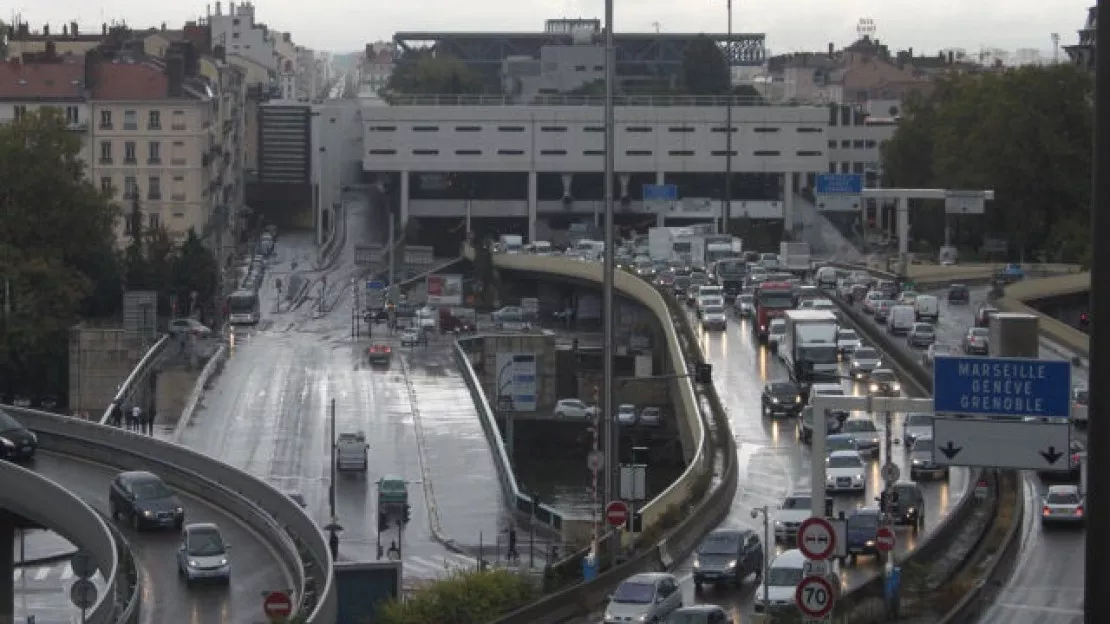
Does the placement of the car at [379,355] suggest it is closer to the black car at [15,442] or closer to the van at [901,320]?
the van at [901,320]

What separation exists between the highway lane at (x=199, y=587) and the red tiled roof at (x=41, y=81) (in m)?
43.6

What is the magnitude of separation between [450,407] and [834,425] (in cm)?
1458

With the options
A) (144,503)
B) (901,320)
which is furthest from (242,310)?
(144,503)

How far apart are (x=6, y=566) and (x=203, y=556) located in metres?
7.71

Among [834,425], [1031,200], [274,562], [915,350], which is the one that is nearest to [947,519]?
[274,562]

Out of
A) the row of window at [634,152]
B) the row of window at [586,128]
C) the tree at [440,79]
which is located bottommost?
the row of window at [634,152]

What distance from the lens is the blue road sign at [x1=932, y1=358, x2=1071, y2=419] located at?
2011 centimetres

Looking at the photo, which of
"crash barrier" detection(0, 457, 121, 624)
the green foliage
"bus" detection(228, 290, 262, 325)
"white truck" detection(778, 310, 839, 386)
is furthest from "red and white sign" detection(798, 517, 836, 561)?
the green foliage

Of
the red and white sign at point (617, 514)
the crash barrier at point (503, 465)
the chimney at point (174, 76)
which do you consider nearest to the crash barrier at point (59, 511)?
the red and white sign at point (617, 514)

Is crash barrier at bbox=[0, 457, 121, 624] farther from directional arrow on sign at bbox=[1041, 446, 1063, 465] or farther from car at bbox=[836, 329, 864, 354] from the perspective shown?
car at bbox=[836, 329, 864, 354]

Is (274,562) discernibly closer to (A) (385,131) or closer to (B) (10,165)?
(B) (10,165)

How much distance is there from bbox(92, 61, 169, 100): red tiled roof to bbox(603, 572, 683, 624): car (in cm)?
5429

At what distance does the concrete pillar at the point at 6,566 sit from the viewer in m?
32.5

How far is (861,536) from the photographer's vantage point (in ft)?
87.1
